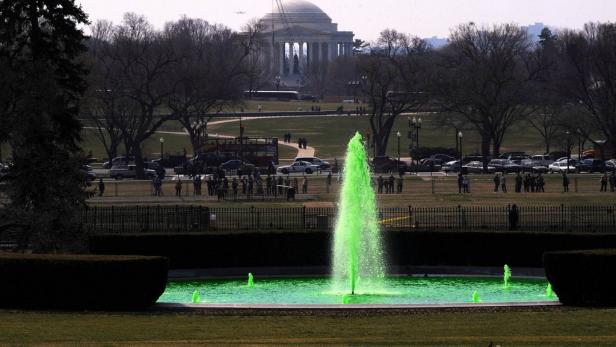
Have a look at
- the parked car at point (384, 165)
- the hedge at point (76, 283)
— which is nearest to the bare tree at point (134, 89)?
the parked car at point (384, 165)

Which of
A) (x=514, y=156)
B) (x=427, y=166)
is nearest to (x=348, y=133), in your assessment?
(x=514, y=156)

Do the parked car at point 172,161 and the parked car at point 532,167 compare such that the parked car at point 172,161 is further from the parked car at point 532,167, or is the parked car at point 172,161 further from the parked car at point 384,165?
the parked car at point 532,167

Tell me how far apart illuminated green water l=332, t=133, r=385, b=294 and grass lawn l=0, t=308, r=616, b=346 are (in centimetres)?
1059

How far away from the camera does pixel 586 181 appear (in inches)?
3270

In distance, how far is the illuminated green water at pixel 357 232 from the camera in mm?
41875

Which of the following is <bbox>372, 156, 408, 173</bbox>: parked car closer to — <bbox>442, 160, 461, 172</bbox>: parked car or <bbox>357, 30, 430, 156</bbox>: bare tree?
<bbox>442, 160, 461, 172</bbox>: parked car

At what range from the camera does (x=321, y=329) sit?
92.0 ft

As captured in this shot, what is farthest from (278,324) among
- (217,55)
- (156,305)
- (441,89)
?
(217,55)

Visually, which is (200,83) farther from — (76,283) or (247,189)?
(76,283)

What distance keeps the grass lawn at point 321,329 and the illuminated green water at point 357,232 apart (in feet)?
34.7

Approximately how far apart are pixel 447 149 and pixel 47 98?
74385 millimetres

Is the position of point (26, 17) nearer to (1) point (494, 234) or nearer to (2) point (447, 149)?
(1) point (494, 234)

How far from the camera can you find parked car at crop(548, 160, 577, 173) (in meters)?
93.2

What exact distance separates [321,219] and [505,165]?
155 feet
